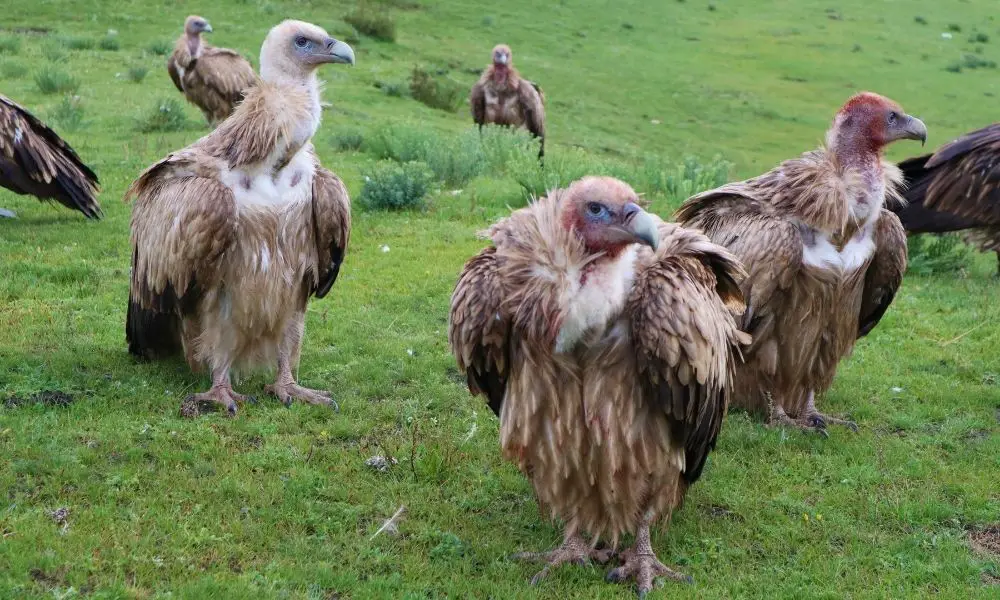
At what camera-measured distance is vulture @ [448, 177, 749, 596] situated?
166 inches

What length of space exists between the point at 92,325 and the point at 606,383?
416cm

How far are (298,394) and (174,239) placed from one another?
1172 mm

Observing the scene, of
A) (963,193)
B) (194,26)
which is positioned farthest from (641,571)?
(194,26)

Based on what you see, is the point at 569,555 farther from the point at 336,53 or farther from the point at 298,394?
the point at 336,53

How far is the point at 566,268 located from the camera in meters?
4.25

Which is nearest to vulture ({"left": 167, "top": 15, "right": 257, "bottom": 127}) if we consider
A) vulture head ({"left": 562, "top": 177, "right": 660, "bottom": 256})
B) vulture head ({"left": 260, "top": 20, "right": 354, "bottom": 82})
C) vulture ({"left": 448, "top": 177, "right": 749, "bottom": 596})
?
vulture head ({"left": 260, "top": 20, "right": 354, "bottom": 82})

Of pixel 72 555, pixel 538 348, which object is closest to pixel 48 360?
pixel 72 555

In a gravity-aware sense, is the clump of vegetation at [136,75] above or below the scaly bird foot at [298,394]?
below

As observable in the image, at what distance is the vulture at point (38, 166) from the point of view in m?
9.16

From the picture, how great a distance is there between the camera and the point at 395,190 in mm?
10820

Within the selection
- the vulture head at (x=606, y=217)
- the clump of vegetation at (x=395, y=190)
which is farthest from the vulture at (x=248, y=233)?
the clump of vegetation at (x=395, y=190)

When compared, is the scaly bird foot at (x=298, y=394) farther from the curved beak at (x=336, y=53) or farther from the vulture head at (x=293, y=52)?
the curved beak at (x=336, y=53)

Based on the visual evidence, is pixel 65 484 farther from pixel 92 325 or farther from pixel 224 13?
pixel 224 13

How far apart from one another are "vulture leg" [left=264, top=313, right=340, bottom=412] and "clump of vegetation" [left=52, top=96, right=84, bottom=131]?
27.3ft
